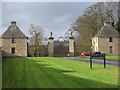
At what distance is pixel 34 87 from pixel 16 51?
3869 centimetres

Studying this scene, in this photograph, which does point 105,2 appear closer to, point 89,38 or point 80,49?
point 89,38

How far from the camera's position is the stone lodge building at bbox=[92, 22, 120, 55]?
49.1m

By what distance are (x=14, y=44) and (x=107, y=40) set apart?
20274mm

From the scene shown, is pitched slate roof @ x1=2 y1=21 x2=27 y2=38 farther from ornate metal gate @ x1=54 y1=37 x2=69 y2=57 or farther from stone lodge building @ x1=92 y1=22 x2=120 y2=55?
stone lodge building @ x1=92 y1=22 x2=120 y2=55

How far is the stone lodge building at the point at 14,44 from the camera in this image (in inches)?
1784

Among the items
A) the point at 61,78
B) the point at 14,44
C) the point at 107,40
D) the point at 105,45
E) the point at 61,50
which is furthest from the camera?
the point at 107,40

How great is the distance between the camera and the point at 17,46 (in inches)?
1810

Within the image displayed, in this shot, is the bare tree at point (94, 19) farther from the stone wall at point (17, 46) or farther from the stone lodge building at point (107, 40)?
the stone wall at point (17, 46)

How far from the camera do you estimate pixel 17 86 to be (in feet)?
26.0

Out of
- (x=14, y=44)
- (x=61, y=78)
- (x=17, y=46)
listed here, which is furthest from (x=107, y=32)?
(x=61, y=78)

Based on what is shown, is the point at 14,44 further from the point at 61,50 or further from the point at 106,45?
the point at 106,45

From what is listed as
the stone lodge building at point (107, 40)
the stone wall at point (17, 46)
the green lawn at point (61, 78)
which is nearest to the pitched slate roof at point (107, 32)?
the stone lodge building at point (107, 40)

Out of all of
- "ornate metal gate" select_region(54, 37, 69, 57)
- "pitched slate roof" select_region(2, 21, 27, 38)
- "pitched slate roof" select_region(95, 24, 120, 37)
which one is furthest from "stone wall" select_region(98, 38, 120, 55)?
"pitched slate roof" select_region(2, 21, 27, 38)

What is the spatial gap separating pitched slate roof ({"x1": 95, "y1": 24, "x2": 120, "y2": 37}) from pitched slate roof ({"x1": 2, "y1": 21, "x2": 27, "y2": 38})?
54.6 ft
